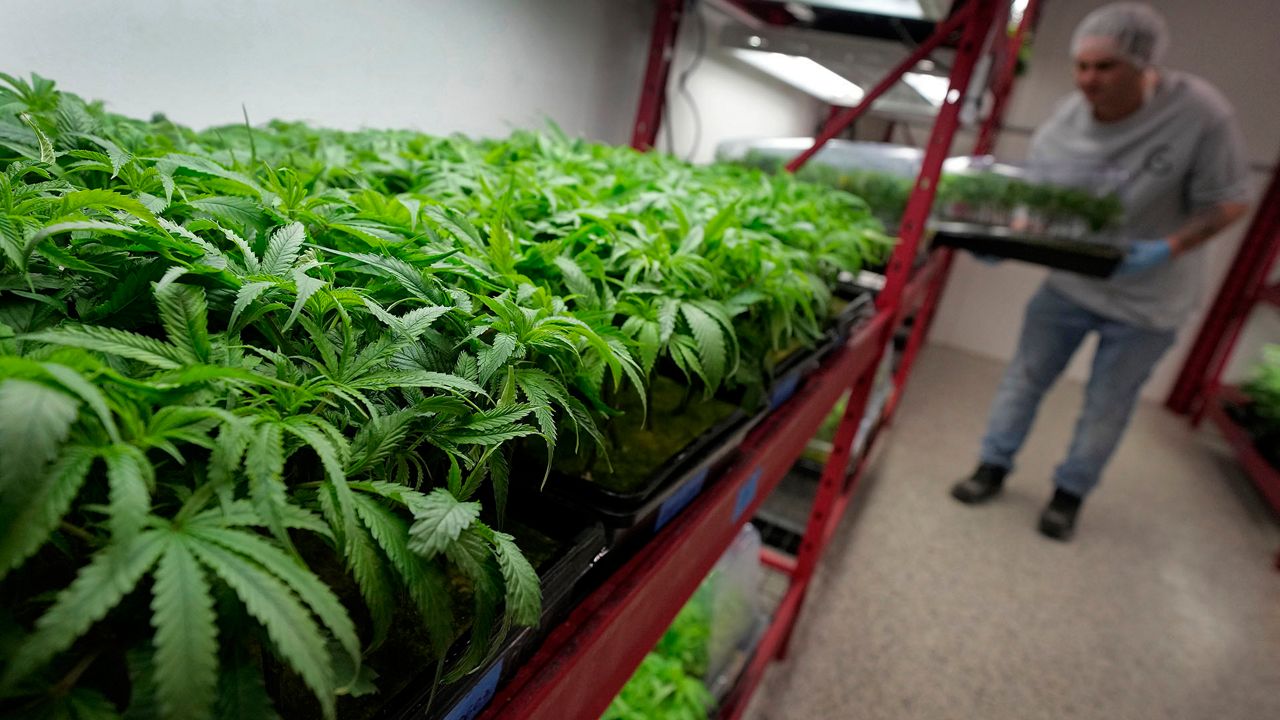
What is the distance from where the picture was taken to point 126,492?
271 mm

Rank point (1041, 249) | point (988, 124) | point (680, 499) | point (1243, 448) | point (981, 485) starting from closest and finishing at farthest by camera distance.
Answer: point (680, 499) < point (1041, 249) < point (981, 485) < point (1243, 448) < point (988, 124)

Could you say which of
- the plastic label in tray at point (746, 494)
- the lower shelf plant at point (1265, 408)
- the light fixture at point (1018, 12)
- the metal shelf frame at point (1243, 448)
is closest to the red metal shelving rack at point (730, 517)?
the plastic label in tray at point (746, 494)

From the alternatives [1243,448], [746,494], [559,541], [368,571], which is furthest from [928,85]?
[1243,448]

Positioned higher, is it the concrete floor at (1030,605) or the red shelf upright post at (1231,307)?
the red shelf upright post at (1231,307)

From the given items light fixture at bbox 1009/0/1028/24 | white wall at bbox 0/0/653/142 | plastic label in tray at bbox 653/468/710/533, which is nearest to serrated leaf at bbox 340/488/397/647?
plastic label in tray at bbox 653/468/710/533

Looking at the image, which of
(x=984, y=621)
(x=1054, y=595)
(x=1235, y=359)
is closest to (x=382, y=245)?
(x=984, y=621)

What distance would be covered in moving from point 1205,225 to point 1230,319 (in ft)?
8.90

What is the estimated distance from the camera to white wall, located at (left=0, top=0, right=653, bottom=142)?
976 millimetres

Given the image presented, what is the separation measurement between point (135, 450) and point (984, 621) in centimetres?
231

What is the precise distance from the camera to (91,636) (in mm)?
304

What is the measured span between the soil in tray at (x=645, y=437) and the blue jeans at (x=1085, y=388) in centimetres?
224

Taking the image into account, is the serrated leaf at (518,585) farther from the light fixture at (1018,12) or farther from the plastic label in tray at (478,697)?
the light fixture at (1018,12)

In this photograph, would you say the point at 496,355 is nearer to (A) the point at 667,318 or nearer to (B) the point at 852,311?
(A) the point at 667,318

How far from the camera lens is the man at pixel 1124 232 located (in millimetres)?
2174
